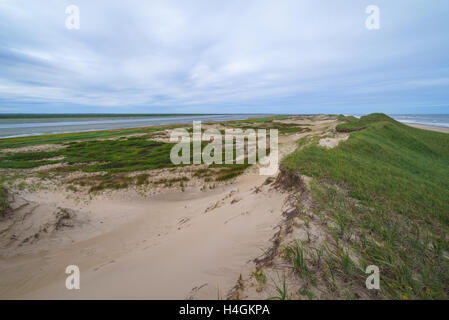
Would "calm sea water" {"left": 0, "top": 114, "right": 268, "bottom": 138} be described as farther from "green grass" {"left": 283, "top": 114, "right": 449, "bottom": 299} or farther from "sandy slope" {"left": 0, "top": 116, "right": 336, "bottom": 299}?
"green grass" {"left": 283, "top": 114, "right": 449, "bottom": 299}

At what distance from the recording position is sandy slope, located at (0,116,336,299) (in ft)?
11.5

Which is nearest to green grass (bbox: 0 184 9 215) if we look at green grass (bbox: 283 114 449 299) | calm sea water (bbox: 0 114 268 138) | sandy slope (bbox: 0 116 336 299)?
sandy slope (bbox: 0 116 336 299)

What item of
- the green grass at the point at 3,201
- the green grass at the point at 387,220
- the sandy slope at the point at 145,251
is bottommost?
the sandy slope at the point at 145,251

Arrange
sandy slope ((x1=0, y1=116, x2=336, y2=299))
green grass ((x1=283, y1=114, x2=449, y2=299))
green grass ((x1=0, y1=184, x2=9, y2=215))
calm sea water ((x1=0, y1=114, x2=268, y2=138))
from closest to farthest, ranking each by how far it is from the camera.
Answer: green grass ((x1=283, y1=114, x2=449, y2=299))
sandy slope ((x1=0, y1=116, x2=336, y2=299))
green grass ((x1=0, y1=184, x2=9, y2=215))
calm sea water ((x1=0, y1=114, x2=268, y2=138))

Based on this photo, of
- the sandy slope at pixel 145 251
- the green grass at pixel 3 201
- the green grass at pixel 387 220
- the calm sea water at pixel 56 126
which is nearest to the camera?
the green grass at pixel 387 220

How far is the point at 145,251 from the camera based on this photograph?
5598 millimetres

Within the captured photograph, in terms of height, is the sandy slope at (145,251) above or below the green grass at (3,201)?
below

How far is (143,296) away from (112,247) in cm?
410

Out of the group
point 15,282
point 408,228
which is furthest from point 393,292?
point 15,282

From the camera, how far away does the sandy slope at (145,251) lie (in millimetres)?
3506

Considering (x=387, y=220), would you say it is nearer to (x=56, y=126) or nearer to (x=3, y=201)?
(x=3, y=201)

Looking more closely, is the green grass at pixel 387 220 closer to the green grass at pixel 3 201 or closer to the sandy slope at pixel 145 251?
the sandy slope at pixel 145 251

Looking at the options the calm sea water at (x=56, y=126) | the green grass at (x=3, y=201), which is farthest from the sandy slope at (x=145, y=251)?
the calm sea water at (x=56, y=126)
